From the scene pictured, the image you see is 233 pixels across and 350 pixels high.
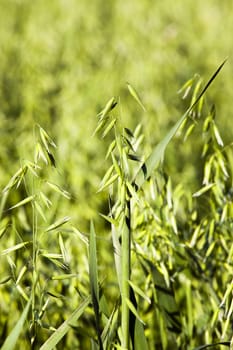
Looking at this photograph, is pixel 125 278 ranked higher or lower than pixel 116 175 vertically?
lower

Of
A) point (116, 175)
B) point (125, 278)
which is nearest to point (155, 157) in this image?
point (116, 175)

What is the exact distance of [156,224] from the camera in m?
1.01

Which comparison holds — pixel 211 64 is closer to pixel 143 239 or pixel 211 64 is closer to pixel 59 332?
pixel 143 239

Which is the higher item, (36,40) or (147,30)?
(36,40)

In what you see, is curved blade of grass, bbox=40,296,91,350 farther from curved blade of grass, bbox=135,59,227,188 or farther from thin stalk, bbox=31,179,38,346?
curved blade of grass, bbox=135,59,227,188

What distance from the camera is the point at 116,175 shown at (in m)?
Answer: 0.78

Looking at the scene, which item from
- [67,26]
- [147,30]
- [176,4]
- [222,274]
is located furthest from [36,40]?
[222,274]

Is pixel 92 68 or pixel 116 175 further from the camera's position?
pixel 92 68

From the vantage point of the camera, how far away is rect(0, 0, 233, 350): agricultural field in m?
0.78

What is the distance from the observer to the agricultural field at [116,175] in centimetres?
78

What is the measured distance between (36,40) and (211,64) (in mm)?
989

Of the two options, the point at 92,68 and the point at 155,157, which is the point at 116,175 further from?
the point at 92,68

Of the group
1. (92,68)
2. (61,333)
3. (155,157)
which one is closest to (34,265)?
(61,333)

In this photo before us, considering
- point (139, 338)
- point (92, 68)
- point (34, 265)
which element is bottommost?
point (139, 338)
